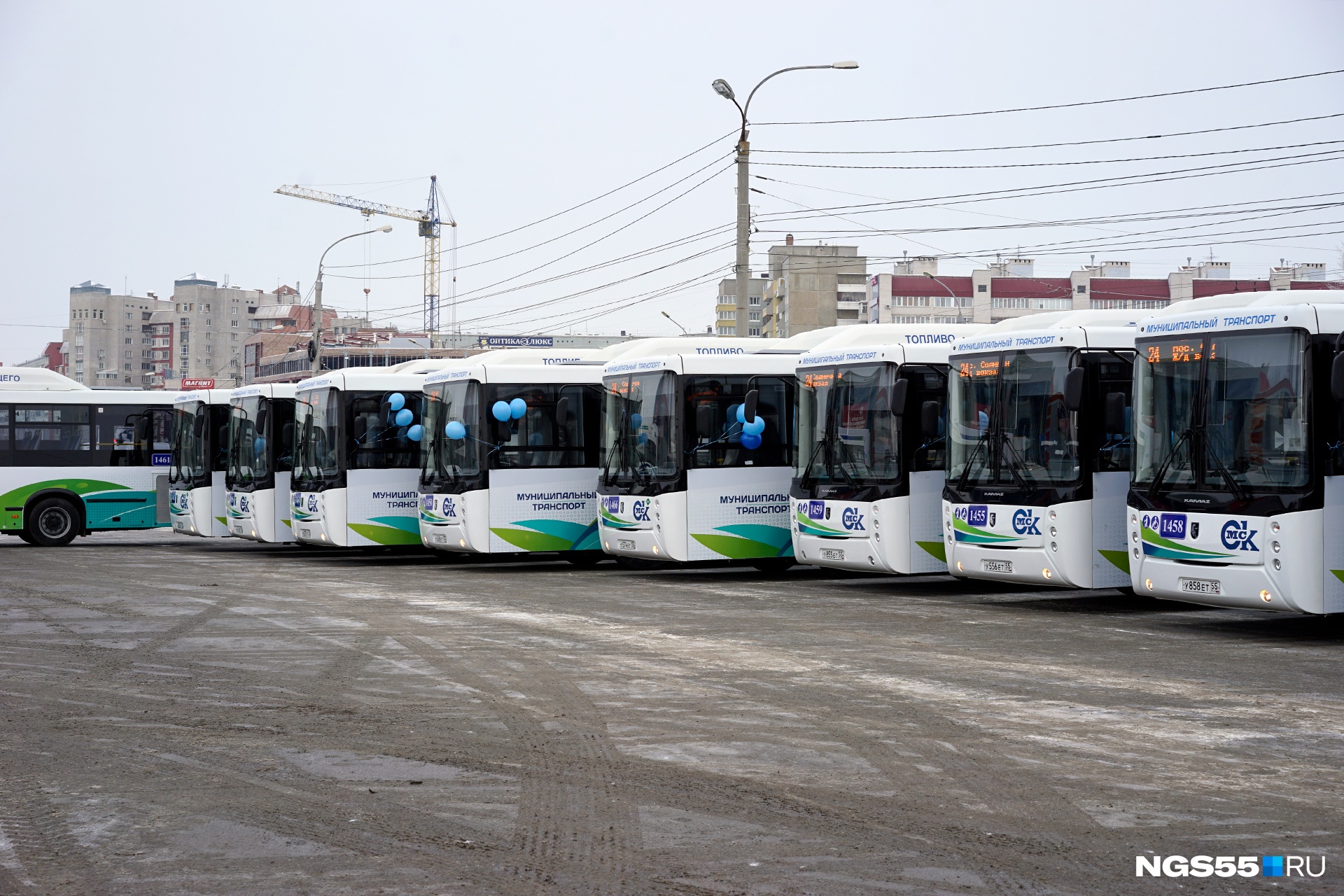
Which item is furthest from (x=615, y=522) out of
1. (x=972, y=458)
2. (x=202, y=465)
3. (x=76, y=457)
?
(x=76, y=457)

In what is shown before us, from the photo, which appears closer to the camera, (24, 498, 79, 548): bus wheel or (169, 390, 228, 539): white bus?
(169, 390, 228, 539): white bus

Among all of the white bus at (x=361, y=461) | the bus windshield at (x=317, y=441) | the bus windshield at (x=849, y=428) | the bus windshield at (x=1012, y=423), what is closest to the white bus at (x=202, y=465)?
the bus windshield at (x=317, y=441)

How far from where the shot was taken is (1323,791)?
7.29 meters

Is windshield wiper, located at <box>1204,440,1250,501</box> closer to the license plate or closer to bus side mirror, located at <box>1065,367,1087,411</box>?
the license plate

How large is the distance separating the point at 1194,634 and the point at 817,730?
6.45 metres

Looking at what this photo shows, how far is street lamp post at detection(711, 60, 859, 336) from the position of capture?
3066cm

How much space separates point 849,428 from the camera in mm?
18891

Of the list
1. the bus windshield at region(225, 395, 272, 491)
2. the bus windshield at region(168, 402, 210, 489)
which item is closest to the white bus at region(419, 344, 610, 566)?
the bus windshield at region(225, 395, 272, 491)

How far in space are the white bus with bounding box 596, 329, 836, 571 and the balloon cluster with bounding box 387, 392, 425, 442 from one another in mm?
4707

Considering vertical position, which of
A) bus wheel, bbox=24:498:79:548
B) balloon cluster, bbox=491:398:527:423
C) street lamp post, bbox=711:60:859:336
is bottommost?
bus wheel, bbox=24:498:79:548

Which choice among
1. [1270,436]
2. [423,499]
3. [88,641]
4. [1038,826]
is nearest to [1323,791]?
[1038,826]

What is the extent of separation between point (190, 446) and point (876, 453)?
53.3 ft

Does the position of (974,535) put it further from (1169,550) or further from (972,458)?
(1169,550)

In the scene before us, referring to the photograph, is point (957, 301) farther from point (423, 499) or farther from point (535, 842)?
point (535, 842)
